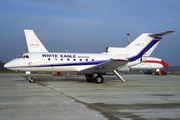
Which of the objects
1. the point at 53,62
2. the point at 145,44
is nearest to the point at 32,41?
the point at 53,62

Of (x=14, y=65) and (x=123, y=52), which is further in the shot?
(x=123, y=52)

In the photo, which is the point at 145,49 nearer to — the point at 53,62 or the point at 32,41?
the point at 53,62

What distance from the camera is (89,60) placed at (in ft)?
75.5

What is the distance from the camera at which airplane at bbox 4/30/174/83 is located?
20.8 meters

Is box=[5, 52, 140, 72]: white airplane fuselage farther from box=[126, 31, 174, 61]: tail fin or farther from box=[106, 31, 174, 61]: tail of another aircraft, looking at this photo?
box=[126, 31, 174, 61]: tail fin

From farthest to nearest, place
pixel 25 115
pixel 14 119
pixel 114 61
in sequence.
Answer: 1. pixel 114 61
2. pixel 25 115
3. pixel 14 119

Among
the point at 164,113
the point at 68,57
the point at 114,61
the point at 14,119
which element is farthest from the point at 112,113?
the point at 68,57

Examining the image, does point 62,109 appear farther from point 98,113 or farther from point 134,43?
point 134,43

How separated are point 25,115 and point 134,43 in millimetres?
19193

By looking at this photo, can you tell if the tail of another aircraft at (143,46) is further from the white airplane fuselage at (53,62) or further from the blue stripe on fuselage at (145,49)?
the white airplane fuselage at (53,62)

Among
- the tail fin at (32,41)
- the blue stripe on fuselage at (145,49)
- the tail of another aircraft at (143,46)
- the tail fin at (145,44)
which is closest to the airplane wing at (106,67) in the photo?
the blue stripe on fuselage at (145,49)

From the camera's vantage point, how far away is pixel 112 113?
739 cm

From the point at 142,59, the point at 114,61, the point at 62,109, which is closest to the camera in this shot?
the point at 62,109

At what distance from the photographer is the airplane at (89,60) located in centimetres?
2084
